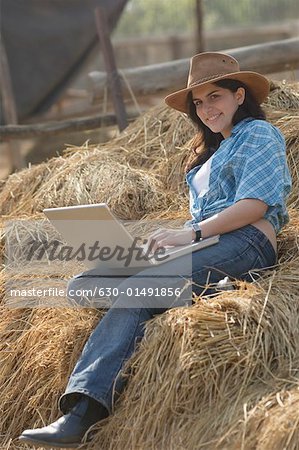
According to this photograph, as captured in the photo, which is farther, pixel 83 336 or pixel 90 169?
pixel 90 169

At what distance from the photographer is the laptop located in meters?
3.30

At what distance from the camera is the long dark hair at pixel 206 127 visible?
373 cm

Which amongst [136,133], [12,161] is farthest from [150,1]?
[136,133]

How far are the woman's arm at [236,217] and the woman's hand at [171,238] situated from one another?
0.06 meters

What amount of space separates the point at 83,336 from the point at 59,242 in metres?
1.01

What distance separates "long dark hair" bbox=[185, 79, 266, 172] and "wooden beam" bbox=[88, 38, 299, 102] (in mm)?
2244

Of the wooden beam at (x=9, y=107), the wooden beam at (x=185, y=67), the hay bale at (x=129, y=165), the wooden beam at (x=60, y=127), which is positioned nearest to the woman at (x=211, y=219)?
the hay bale at (x=129, y=165)

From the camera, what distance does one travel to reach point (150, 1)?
19625 millimetres

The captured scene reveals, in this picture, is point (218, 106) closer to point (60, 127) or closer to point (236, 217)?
point (236, 217)

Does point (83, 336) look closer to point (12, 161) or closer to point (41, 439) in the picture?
point (41, 439)

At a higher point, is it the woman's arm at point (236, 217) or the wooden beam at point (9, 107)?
the woman's arm at point (236, 217)

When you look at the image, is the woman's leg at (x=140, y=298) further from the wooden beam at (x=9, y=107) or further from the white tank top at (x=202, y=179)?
the wooden beam at (x=9, y=107)
